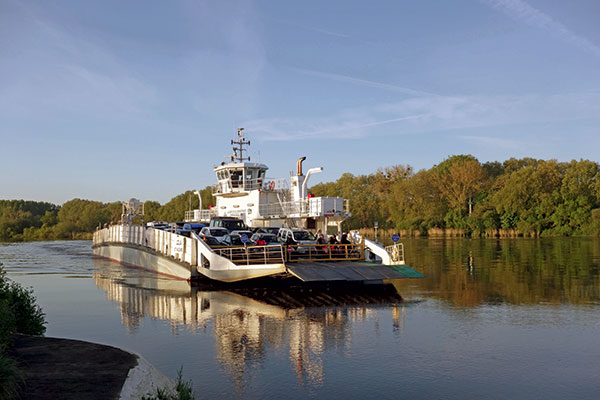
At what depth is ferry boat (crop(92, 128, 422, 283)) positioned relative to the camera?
2286 cm

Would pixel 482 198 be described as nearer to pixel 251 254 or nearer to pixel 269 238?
pixel 269 238

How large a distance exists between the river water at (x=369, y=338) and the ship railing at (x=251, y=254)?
1726 mm

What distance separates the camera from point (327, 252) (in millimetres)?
25953

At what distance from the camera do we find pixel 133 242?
3634 centimetres

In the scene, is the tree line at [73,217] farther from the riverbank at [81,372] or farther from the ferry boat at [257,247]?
the riverbank at [81,372]

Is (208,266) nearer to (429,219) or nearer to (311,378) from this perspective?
(311,378)

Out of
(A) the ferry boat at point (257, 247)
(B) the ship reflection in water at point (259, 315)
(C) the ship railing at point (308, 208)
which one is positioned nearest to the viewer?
(B) the ship reflection in water at point (259, 315)

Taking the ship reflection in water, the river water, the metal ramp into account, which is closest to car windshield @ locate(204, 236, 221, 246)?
the ship reflection in water

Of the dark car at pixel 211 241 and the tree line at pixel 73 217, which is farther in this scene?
the tree line at pixel 73 217

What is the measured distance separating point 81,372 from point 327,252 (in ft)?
60.0

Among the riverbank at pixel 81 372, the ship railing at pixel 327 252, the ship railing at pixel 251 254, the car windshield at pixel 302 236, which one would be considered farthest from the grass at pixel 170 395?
the car windshield at pixel 302 236

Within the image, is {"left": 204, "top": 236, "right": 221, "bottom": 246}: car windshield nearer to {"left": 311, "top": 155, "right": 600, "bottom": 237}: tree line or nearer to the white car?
the white car

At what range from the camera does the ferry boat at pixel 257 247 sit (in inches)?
900

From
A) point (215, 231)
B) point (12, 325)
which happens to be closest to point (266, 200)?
point (215, 231)
